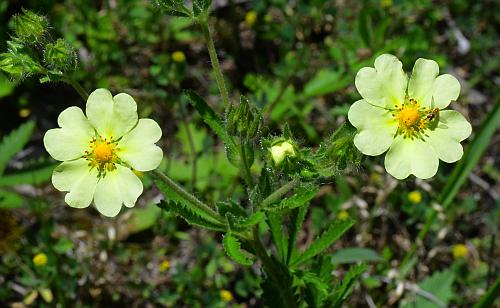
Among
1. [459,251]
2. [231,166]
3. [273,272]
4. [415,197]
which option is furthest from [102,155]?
[459,251]

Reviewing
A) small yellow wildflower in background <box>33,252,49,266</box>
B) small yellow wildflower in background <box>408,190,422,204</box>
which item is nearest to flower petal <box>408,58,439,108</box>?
small yellow wildflower in background <box>408,190,422,204</box>

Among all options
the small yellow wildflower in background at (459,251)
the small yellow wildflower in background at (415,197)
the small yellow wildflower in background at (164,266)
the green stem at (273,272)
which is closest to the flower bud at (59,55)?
the green stem at (273,272)

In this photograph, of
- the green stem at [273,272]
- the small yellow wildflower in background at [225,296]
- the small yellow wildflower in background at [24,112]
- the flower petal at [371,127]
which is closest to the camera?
the flower petal at [371,127]

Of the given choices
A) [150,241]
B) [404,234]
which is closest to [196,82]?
[150,241]

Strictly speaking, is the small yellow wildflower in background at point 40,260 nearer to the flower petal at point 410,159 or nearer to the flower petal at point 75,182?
the flower petal at point 75,182

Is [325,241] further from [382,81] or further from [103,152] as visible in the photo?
[103,152]

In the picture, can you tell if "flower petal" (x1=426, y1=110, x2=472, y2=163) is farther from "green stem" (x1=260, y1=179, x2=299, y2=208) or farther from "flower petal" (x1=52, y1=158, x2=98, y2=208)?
"flower petal" (x1=52, y1=158, x2=98, y2=208)
